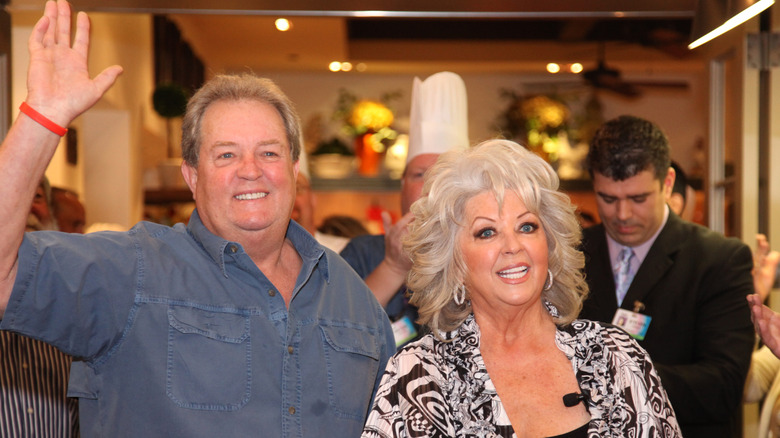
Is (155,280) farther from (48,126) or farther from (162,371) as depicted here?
(48,126)

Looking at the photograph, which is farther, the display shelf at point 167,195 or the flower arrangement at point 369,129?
the flower arrangement at point 369,129

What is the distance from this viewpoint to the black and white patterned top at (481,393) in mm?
1701

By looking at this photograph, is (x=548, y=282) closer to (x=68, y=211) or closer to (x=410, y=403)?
(x=410, y=403)

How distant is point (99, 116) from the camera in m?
4.78

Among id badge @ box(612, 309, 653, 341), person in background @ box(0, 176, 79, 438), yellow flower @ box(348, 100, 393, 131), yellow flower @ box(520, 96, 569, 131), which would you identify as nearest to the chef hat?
id badge @ box(612, 309, 653, 341)

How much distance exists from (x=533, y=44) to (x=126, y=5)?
5567mm

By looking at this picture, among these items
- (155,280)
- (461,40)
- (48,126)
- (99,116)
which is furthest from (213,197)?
(461,40)

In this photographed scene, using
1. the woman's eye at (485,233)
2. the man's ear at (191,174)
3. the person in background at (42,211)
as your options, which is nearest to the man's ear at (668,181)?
the woman's eye at (485,233)

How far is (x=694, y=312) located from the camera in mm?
2457

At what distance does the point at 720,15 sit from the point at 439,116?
1.19 meters

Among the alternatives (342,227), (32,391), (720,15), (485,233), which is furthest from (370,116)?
(485,233)

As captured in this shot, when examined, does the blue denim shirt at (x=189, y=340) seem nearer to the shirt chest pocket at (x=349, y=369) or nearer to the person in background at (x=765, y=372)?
the shirt chest pocket at (x=349, y=369)

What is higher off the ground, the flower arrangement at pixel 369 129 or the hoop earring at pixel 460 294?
the flower arrangement at pixel 369 129

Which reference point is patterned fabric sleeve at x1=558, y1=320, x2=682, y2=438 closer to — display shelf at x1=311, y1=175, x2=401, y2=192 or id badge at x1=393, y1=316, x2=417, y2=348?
id badge at x1=393, y1=316, x2=417, y2=348
